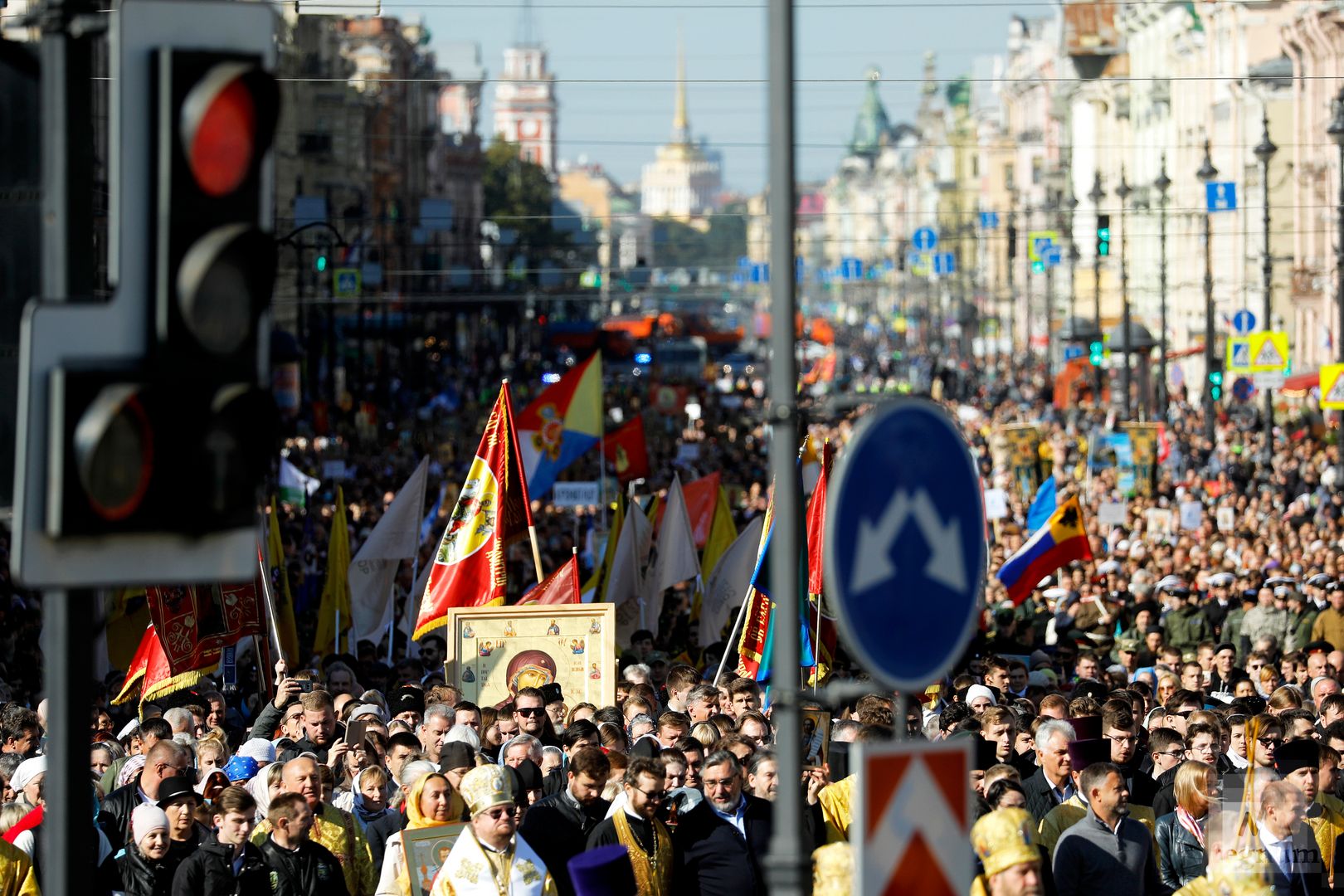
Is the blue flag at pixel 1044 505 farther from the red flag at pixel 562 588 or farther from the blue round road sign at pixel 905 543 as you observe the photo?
the blue round road sign at pixel 905 543

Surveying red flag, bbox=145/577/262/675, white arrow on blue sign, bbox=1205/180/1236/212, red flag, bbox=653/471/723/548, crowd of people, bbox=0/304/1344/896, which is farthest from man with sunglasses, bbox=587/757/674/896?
white arrow on blue sign, bbox=1205/180/1236/212

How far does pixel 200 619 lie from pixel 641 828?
22.9 feet

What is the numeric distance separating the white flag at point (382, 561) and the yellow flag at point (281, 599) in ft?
3.67

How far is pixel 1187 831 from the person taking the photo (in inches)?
363

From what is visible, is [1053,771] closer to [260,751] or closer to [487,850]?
[487,850]

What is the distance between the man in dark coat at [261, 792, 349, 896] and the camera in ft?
27.9

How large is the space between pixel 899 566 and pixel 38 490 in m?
1.79

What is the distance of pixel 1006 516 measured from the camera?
31.3 m

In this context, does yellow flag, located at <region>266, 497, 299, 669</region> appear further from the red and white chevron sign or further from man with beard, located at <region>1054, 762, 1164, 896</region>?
the red and white chevron sign

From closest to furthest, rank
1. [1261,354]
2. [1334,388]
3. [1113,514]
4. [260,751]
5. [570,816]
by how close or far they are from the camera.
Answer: [570,816], [260,751], [1113,514], [1334,388], [1261,354]

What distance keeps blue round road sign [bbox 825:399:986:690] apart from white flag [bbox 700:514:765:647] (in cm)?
1308

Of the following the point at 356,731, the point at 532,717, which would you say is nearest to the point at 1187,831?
the point at 532,717

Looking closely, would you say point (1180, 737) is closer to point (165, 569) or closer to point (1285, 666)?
point (1285, 666)

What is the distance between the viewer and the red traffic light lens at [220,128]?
16.0ft
